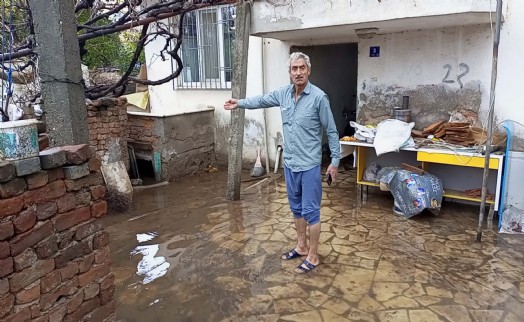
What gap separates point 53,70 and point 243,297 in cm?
238

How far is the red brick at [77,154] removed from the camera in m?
2.32

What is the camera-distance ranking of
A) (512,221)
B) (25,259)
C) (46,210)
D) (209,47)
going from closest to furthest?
1. (25,259)
2. (46,210)
3. (512,221)
4. (209,47)

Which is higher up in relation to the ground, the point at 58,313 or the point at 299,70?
the point at 299,70

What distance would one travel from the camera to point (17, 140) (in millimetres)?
2006

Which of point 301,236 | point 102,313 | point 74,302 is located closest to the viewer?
point 74,302

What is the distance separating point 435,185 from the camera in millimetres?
5121

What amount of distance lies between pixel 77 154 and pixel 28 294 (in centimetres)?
82

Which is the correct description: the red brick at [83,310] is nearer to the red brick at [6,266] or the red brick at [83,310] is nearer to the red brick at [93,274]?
the red brick at [93,274]

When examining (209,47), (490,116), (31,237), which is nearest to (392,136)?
(490,116)

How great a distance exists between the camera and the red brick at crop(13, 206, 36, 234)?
6.70 ft

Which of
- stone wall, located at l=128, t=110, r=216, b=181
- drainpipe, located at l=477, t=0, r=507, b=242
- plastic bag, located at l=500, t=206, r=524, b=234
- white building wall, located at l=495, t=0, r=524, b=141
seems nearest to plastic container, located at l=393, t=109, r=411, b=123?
white building wall, located at l=495, t=0, r=524, b=141

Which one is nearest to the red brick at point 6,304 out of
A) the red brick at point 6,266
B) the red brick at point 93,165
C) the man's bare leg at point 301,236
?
the red brick at point 6,266

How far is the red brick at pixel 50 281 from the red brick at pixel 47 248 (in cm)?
12

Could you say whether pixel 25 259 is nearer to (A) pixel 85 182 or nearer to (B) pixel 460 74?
(A) pixel 85 182
